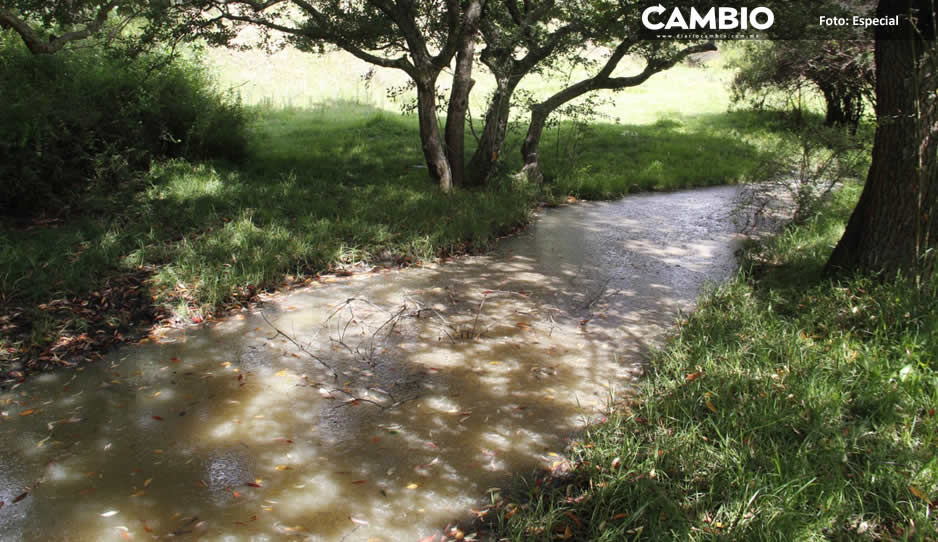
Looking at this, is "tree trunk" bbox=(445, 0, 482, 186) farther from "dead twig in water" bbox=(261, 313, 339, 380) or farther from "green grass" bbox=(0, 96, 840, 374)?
"dead twig in water" bbox=(261, 313, 339, 380)

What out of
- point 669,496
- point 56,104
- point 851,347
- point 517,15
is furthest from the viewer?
point 517,15

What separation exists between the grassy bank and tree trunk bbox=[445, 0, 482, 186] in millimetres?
5582

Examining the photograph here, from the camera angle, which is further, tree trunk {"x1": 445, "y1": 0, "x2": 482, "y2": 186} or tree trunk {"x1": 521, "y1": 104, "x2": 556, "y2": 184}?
tree trunk {"x1": 521, "y1": 104, "x2": 556, "y2": 184}

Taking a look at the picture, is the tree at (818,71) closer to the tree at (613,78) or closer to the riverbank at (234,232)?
the tree at (613,78)

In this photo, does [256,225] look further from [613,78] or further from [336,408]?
[613,78]

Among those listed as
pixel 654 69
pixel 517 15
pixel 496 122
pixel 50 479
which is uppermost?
pixel 517 15

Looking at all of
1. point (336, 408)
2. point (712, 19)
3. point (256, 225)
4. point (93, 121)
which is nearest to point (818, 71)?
point (712, 19)

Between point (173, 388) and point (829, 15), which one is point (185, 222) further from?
point (829, 15)

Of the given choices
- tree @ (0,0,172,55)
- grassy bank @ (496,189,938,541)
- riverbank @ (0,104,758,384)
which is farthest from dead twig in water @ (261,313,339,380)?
tree @ (0,0,172,55)

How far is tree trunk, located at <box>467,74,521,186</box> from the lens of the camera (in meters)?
9.81

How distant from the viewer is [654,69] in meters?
10.5

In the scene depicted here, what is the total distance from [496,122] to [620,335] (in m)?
5.32

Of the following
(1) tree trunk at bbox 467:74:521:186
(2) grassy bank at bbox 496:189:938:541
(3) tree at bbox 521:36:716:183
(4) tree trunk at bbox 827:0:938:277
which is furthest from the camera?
(3) tree at bbox 521:36:716:183

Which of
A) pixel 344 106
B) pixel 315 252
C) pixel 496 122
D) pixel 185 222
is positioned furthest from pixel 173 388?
pixel 344 106
